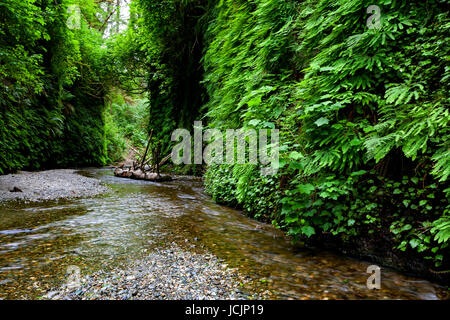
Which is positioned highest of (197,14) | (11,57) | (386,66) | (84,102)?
(197,14)

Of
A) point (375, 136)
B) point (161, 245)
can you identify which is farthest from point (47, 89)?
point (375, 136)

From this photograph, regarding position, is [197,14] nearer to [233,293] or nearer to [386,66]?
[386,66]

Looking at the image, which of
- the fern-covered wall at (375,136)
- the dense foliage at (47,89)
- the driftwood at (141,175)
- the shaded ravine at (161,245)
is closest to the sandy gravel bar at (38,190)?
the shaded ravine at (161,245)

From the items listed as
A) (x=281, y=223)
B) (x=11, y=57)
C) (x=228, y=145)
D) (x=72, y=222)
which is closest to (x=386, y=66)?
(x=281, y=223)

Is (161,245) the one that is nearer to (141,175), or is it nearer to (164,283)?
(164,283)

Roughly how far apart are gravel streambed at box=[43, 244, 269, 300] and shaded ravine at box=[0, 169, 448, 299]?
150 mm

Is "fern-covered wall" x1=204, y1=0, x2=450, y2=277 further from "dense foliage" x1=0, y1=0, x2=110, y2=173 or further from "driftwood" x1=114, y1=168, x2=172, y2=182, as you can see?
"driftwood" x1=114, y1=168, x2=172, y2=182

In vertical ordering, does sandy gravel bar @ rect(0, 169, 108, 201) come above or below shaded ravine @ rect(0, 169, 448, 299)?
above

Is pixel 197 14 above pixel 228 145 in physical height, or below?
above

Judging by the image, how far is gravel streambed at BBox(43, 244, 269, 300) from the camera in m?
2.00

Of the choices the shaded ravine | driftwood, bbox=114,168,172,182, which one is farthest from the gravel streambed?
driftwood, bbox=114,168,172,182

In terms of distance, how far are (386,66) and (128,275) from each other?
343 centimetres

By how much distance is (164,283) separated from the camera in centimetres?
220
